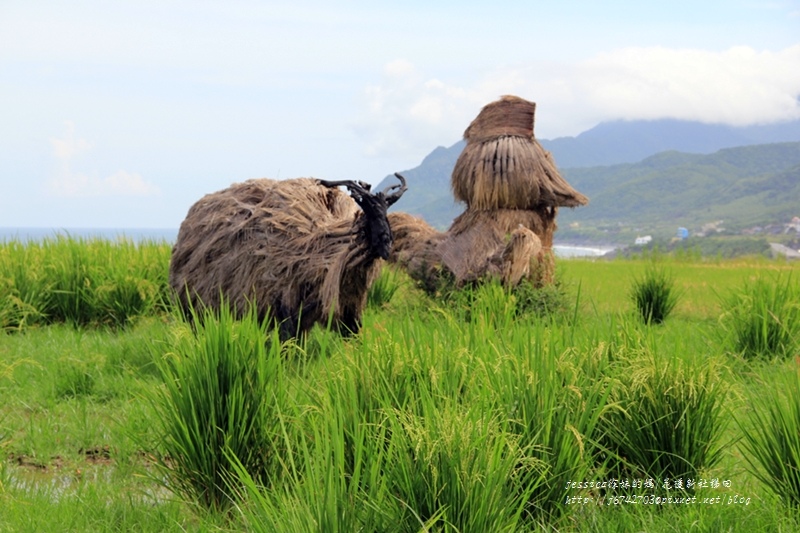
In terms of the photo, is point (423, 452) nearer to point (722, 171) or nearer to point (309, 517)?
point (309, 517)

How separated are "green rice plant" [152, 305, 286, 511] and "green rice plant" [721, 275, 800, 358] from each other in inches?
170

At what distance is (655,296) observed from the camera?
9.02m

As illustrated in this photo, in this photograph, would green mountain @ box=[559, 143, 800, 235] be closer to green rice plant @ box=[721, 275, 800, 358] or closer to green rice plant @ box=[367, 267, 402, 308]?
green rice plant @ box=[367, 267, 402, 308]

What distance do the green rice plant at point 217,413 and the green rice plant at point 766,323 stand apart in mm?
4311

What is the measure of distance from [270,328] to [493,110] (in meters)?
4.97

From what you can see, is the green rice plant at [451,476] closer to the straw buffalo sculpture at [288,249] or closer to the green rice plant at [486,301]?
the straw buffalo sculpture at [288,249]

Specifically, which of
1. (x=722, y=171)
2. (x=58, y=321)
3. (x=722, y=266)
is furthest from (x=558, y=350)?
(x=722, y=171)

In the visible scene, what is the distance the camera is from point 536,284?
8.95m

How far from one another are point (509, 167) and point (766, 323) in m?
3.82

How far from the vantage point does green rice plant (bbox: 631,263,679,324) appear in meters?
9.01

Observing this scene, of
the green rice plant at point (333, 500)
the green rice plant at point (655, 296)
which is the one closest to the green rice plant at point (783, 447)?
the green rice plant at point (333, 500)

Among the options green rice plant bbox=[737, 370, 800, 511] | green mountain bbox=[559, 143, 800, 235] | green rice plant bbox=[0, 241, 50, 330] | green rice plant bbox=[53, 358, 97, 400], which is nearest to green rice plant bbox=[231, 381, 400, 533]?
green rice plant bbox=[737, 370, 800, 511]

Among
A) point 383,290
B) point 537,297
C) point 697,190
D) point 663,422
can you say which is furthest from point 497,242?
point 697,190

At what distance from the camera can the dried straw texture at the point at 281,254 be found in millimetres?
5647
